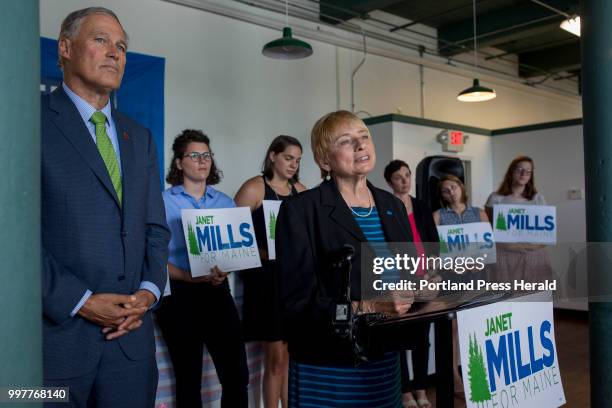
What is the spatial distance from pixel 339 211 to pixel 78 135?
841 millimetres

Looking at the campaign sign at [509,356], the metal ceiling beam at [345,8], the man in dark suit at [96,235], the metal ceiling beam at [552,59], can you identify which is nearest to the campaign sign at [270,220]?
the man in dark suit at [96,235]

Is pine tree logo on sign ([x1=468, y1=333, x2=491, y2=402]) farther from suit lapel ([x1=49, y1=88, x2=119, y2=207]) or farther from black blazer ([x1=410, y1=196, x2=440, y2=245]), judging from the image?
black blazer ([x1=410, y1=196, x2=440, y2=245])

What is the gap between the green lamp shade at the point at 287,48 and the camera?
513cm

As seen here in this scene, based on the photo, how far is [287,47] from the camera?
5.30 metres

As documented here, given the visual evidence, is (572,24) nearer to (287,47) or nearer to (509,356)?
(287,47)

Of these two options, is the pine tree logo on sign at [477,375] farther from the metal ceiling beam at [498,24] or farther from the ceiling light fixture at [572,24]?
the metal ceiling beam at [498,24]

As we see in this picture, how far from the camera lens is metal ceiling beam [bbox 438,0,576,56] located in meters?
8.09

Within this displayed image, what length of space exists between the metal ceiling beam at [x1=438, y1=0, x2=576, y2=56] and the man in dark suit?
737 centimetres

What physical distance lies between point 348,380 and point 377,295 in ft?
1.09

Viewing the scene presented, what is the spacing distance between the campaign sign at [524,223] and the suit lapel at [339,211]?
123 inches

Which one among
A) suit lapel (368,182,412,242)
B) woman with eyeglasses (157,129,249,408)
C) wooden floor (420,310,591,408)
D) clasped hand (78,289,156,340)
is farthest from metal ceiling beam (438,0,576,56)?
clasped hand (78,289,156,340)

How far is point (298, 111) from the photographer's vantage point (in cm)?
728

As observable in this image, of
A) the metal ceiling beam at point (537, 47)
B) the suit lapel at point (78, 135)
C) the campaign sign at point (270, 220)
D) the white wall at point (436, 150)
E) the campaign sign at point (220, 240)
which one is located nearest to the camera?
the suit lapel at point (78, 135)

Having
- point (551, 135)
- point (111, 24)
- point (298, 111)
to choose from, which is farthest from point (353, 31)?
point (111, 24)
